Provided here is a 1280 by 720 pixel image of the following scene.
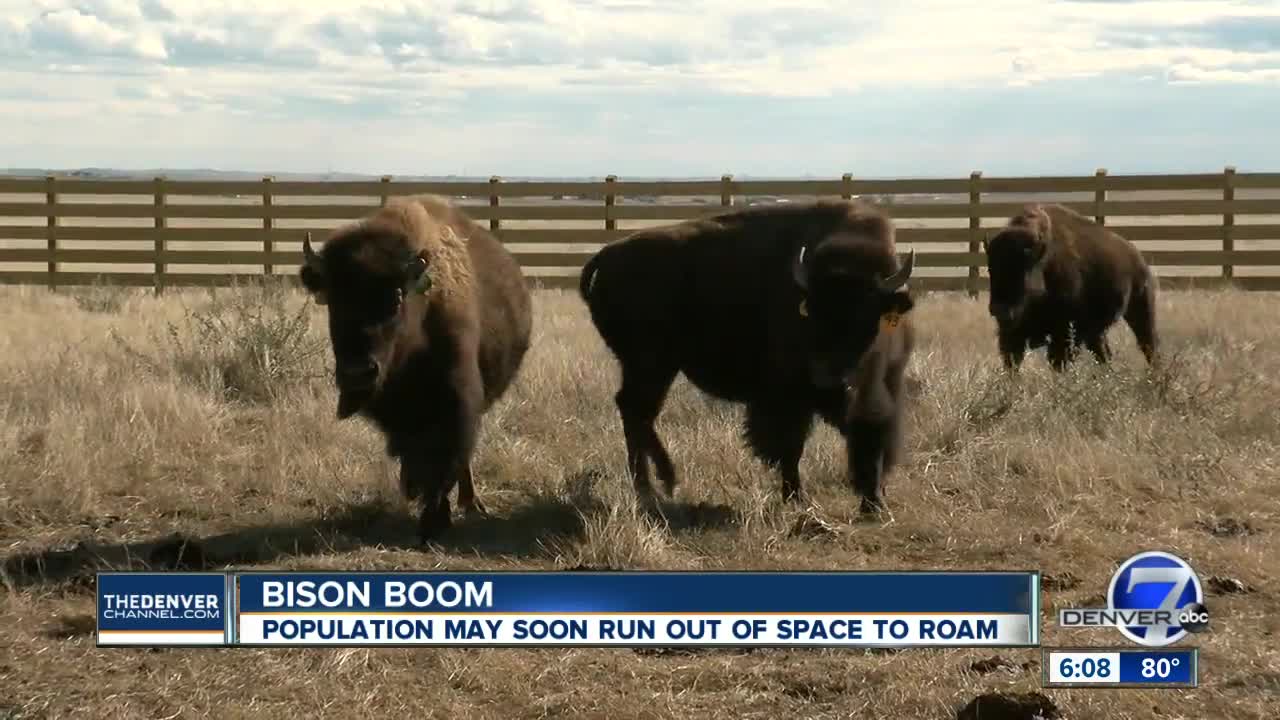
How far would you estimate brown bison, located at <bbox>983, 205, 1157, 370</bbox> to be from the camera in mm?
11742

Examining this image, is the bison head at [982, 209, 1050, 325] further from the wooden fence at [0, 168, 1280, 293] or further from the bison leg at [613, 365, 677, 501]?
the wooden fence at [0, 168, 1280, 293]

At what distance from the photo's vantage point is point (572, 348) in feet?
44.7

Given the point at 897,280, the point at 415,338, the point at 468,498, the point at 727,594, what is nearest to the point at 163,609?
the point at 415,338

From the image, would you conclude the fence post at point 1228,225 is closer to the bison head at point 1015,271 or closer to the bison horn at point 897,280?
the bison head at point 1015,271

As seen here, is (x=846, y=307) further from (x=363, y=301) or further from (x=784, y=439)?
(x=363, y=301)

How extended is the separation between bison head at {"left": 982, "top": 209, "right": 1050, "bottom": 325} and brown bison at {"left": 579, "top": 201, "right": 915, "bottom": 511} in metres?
3.19

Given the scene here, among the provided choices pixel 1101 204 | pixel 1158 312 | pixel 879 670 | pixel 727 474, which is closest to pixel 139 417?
pixel 727 474

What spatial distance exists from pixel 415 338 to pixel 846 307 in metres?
2.32

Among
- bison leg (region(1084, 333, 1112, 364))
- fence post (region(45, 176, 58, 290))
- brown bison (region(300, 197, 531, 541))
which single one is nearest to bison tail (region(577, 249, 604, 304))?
brown bison (region(300, 197, 531, 541))

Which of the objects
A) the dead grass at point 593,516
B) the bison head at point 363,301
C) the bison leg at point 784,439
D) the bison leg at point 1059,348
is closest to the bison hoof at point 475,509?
the dead grass at point 593,516

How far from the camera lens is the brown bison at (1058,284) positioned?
11742mm

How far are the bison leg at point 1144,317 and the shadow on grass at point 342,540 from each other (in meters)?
6.24

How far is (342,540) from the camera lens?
7.64m

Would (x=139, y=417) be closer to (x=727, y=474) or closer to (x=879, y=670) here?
(x=727, y=474)
